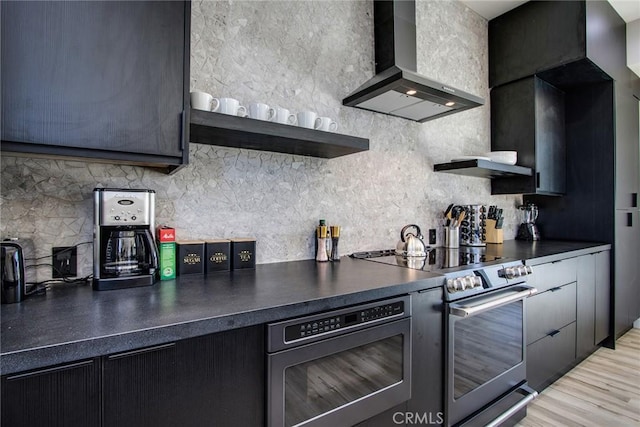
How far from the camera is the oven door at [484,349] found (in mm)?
1403

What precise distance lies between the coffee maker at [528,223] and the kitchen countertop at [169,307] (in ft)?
7.60

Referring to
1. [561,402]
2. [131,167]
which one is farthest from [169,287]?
[561,402]

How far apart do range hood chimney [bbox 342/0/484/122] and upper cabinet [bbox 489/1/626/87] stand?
1.25 m

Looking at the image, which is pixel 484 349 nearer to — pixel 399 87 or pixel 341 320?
pixel 341 320

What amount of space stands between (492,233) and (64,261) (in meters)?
2.97

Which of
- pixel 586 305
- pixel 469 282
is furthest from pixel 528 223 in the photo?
pixel 469 282

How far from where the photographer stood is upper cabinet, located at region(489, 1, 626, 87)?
7.94 ft

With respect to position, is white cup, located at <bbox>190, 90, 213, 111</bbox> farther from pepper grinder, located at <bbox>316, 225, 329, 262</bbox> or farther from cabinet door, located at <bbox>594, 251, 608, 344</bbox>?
cabinet door, located at <bbox>594, 251, 608, 344</bbox>

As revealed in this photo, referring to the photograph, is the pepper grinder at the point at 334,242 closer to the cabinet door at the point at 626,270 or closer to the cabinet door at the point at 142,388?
the cabinet door at the point at 142,388

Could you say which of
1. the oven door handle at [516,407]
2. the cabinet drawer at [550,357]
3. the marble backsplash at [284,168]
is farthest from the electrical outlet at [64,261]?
the cabinet drawer at [550,357]

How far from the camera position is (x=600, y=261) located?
2.60m

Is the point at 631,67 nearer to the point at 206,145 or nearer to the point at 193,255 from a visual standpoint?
the point at 206,145

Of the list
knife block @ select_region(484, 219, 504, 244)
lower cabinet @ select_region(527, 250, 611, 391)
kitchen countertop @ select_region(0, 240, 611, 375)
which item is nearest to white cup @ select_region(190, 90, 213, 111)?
kitchen countertop @ select_region(0, 240, 611, 375)

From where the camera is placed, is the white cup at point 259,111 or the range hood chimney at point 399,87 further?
the range hood chimney at point 399,87
